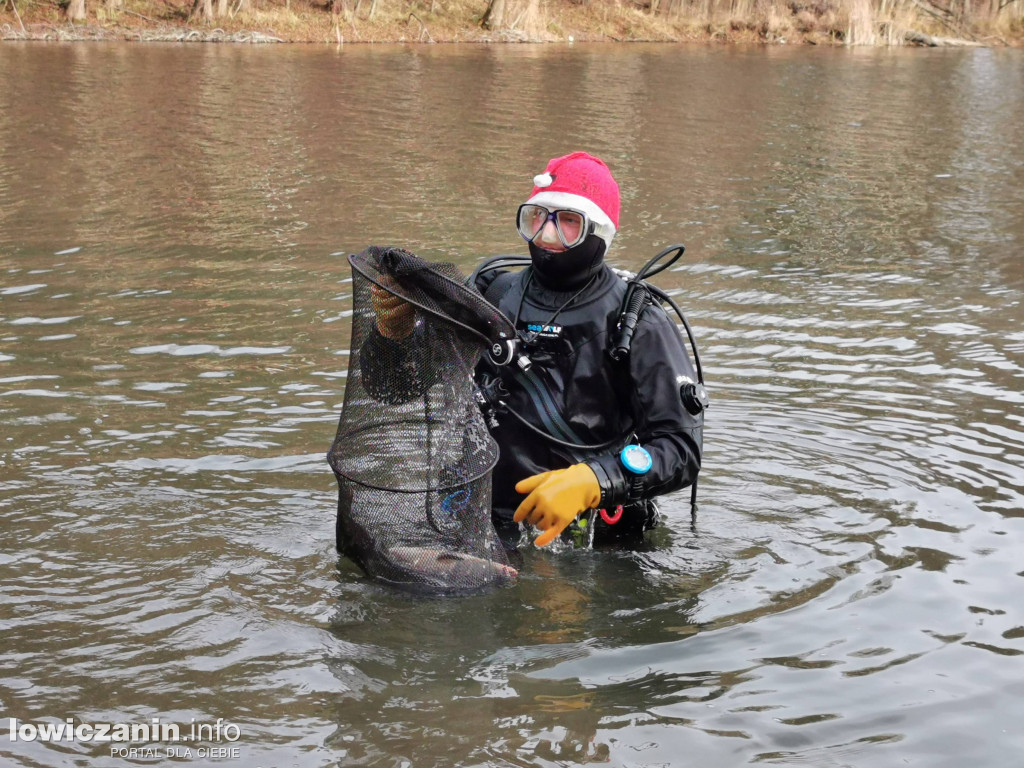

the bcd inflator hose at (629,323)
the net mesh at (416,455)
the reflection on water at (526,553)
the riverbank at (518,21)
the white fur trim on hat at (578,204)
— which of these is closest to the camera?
the reflection on water at (526,553)

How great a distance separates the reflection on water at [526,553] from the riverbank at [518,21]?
60.5ft

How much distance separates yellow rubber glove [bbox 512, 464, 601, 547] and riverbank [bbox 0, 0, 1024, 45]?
29187mm

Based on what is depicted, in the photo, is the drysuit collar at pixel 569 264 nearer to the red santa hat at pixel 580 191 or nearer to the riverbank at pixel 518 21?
the red santa hat at pixel 580 191

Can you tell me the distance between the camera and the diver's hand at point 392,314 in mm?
4066

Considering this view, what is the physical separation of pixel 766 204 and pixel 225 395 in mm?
8416

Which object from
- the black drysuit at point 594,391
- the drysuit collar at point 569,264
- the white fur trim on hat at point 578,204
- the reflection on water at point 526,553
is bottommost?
the reflection on water at point 526,553

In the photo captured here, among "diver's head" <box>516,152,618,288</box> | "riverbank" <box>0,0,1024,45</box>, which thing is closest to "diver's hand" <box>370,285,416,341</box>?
"diver's head" <box>516,152,618,288</box>

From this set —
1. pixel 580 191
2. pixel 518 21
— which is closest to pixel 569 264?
pixel 580 191

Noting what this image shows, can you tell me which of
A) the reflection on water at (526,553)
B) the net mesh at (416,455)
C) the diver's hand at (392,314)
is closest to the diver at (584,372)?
the net mesh at (416,455)

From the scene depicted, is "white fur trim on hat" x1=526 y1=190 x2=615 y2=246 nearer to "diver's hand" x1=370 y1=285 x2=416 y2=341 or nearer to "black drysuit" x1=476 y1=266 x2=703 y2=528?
"black drysuit" x1=476 y1=266 x2=703 y2=528

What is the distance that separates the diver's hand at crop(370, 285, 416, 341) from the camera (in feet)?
13.3

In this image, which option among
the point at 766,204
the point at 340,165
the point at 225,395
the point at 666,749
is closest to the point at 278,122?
the point at 340,165

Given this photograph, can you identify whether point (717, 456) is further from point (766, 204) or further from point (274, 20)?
point (274, 20)

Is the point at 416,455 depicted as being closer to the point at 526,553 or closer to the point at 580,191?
the point at 526,553
